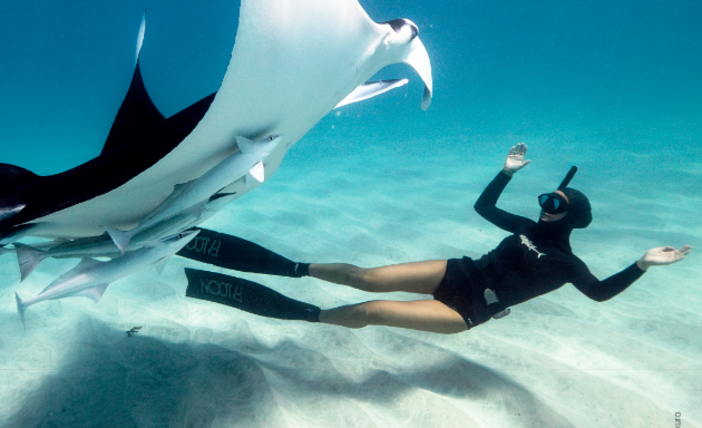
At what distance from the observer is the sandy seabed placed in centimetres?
196

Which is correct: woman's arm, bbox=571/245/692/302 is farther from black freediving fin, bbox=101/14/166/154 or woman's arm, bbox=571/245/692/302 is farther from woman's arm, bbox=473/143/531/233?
black freediving fin, bbox=101/14/166/154

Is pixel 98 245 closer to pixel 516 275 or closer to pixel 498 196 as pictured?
pixel 516 275

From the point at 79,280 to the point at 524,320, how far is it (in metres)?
3.37

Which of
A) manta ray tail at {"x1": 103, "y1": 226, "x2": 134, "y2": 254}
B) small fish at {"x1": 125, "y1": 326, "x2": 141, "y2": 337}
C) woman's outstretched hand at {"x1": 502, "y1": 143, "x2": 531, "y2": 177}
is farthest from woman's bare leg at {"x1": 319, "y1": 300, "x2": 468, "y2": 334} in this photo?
small fish at {"x1": 125, "y1": 326, "x2": 141, "y2": 337}

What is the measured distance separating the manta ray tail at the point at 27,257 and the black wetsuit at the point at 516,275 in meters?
2.49

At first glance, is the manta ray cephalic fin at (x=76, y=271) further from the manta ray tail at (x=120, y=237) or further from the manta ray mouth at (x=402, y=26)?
the manta ray mouth at (x=402, y=26)

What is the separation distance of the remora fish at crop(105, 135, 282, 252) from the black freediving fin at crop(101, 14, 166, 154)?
5.47 ft

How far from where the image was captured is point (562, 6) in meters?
49.1

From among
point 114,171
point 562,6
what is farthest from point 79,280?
point 562,6

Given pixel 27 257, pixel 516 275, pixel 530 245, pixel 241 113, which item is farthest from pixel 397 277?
pixel 27 257

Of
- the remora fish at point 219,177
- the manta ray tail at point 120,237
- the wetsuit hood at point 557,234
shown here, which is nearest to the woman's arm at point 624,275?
the wetsuit hood at point 557,234

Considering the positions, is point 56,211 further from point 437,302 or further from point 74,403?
point 437,302

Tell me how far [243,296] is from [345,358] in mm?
886

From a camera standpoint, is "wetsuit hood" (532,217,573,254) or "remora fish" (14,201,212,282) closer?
"remora fish" (14,201,212,282)
